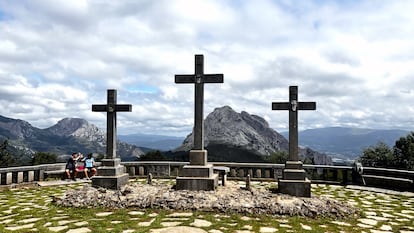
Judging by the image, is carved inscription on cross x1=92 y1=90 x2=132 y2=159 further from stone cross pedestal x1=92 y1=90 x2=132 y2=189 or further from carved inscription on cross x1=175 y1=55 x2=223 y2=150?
carved inscription on cross x1=175 y1=55 x2=223 y2=150

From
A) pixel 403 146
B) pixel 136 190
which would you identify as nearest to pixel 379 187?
pixel 136 190

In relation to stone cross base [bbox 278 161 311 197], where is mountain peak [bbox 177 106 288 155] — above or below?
above

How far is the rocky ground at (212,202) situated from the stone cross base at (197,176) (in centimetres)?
45

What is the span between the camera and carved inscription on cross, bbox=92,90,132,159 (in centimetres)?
1240

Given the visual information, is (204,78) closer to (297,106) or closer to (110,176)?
(297,106)

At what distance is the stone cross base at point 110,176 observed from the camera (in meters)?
11.7

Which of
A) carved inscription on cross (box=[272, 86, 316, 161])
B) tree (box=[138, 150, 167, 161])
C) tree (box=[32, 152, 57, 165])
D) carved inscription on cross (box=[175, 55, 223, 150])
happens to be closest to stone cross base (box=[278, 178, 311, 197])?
carved inscription on cross (box=[272, 86, 316, 161])

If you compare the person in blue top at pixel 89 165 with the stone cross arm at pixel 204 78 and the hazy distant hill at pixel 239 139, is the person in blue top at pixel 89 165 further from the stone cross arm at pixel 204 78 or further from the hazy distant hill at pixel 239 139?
the hazy distant hill at pixel 239 139

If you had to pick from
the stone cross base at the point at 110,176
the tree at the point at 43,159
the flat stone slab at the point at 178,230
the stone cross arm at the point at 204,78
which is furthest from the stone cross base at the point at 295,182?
the tree at the point at 43,159

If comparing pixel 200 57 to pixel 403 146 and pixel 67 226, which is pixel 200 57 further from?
pixel 403 146

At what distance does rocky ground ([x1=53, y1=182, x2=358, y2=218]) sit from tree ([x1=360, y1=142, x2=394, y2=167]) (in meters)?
31.5

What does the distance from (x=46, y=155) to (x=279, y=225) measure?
126ft

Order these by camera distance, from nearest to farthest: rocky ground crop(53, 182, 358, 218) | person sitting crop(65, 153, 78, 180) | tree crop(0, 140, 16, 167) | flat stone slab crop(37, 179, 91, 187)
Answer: rocky ground crop(53, 182, 358, 218) → flat stone slab crop(37, 179, 91, 187) → person sitting crop(65, 153, 78, 180) → tree crop(0, 140, 16, 167)

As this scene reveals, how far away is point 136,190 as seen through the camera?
10188mm
